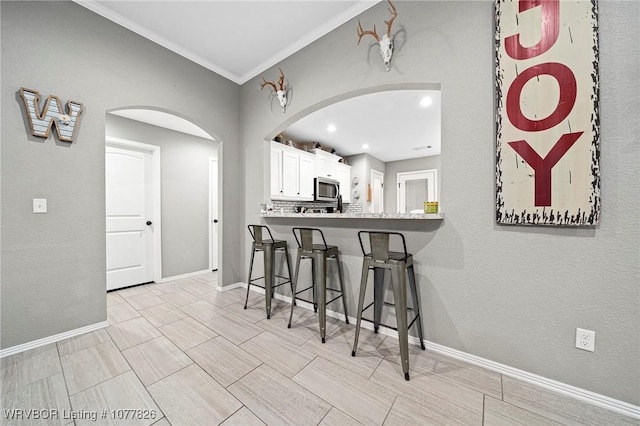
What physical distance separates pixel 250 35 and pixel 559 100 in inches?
109

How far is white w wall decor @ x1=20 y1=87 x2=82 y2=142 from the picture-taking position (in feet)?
6.07

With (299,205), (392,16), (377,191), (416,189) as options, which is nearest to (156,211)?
(299,205)

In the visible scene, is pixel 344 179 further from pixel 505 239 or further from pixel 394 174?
pixel 505 239

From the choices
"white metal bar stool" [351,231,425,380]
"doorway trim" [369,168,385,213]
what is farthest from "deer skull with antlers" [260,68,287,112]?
"doorway trim" [369,168,385,213]

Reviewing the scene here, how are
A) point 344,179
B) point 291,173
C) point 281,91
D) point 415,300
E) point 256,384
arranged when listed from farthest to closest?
1. point 344,179
2. point 291,173
3. point 281,91
4. point 415,300
5. point 256,384

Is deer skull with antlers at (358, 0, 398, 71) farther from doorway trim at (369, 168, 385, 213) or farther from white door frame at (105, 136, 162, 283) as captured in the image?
doorway trim at (369, 168, 385, 213)

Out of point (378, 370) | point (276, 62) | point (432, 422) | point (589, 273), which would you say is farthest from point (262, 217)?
point (589, 273)

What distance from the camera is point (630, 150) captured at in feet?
4.08

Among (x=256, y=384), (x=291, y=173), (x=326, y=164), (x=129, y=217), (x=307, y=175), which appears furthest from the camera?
(x=326, y=164)

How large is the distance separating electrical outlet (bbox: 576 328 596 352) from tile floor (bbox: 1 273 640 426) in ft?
1.05

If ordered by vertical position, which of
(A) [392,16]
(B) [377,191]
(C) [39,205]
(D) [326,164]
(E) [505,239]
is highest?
(A) [392,16]

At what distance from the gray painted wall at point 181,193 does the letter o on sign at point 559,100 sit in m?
3.76

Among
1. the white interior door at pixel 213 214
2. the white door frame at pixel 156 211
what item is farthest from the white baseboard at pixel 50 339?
the white interior door at pixel 213 214

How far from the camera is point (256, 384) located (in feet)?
4.93
